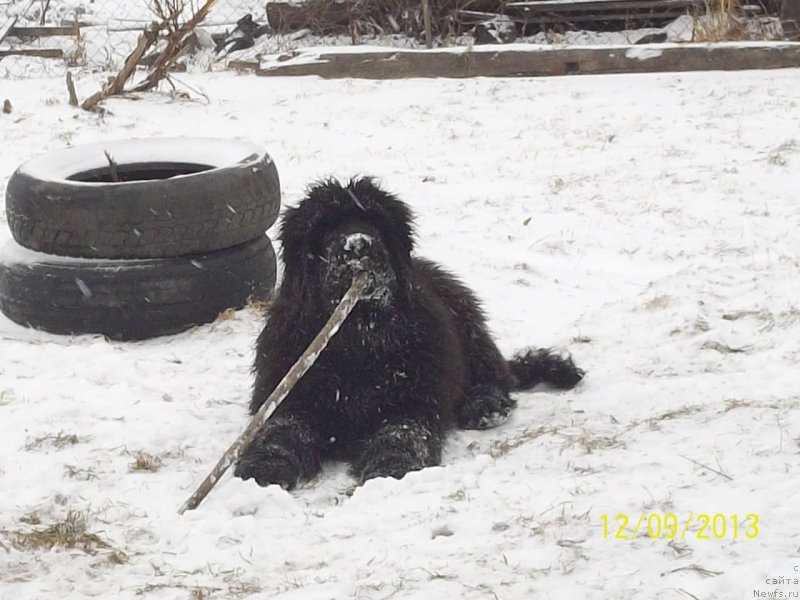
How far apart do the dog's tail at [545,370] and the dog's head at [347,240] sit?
1.14 m

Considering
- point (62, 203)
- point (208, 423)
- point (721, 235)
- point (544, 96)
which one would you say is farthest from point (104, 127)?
point (208, 423)

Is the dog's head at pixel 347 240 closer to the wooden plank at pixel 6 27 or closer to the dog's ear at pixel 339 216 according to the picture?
the dog's ear at pixel 339 216

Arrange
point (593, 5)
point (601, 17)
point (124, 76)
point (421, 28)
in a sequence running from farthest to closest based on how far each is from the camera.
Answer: point (421, 28) < point (601, 17) < point (593, 5) < point (124, 76)

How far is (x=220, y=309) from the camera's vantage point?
6.80 m

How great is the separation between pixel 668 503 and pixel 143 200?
3.87 m

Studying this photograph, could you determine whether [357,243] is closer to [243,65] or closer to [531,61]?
[531,61]

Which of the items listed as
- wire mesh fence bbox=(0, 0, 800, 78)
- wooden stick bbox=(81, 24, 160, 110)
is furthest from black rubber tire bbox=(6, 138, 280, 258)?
wire mesh fence bbox=(0, 0, 800, 78)

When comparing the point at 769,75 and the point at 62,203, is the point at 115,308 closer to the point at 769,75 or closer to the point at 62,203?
the point at 62,203

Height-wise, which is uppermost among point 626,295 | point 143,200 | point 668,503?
point 143,200

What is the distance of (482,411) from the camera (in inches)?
201

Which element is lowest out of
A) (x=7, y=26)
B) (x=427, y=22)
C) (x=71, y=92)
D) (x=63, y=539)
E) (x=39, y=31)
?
(x=63, y=539)
